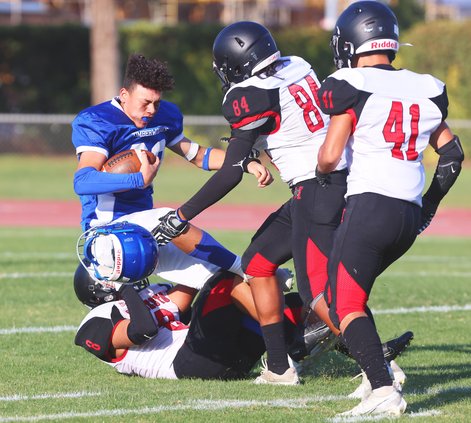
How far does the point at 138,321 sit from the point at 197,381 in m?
0.47

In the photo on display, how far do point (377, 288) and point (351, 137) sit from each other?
435 cm

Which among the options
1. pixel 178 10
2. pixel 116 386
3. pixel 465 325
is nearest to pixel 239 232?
pixel 465 325

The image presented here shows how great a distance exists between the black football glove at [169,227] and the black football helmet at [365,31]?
3.79ft

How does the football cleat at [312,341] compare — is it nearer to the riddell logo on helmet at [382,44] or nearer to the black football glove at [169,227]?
the black football glove at [169,227]

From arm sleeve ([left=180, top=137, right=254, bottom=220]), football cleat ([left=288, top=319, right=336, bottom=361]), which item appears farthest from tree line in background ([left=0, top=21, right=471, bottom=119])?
arm sleeve ([left=180, top=137, right=254, bottom=220])

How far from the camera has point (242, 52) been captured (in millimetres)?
5586

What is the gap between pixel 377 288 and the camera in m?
9.11

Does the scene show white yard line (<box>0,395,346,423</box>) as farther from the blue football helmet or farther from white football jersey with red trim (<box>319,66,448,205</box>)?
white football jersey with red trim (<box>319,66,448,205</box>)

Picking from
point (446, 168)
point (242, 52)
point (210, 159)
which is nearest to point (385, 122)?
point (446, 168)

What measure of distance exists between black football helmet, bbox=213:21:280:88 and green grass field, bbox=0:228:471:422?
5.49 feet

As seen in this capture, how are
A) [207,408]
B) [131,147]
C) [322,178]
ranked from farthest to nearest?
1. [131,147]
2. [322,178]
3. [207,408]

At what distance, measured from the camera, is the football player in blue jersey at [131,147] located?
230 inches

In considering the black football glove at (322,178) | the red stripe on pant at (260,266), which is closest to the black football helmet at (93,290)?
the red stripe on pant at (260,266)

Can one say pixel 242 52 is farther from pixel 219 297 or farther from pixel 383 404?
pixel 383 404
